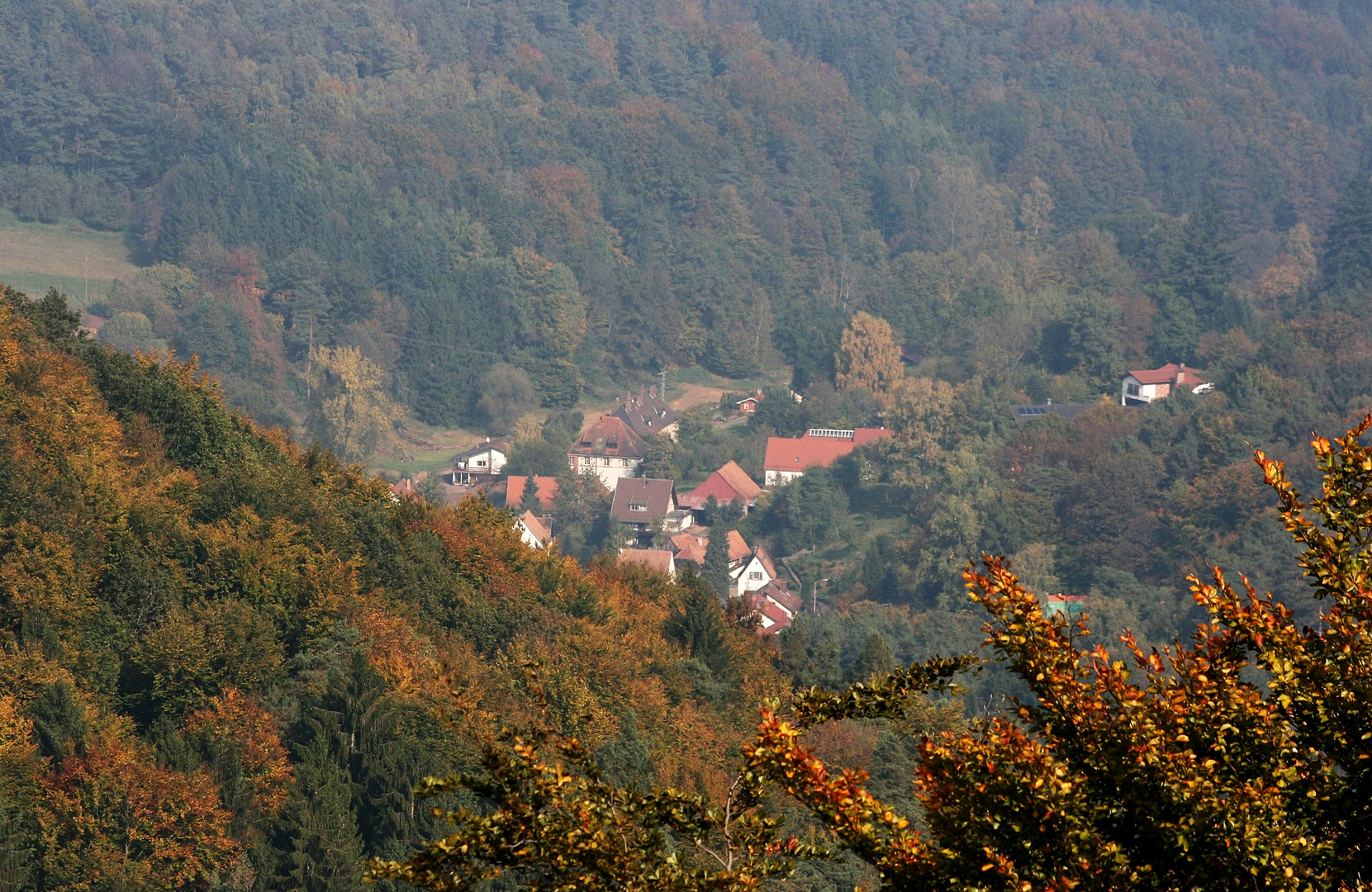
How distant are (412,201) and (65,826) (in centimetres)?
12225

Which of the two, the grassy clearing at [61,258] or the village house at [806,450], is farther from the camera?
the grassy clearing at [61,258]

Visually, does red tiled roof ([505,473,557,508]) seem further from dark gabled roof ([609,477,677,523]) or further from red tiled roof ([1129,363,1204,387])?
red tiled roof ([1129,363,1204,387])

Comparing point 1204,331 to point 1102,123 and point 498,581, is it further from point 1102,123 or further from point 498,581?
point 498,581

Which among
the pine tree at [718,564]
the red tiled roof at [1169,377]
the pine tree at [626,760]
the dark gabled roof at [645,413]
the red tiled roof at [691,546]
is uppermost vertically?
the pine tree at [626,760]

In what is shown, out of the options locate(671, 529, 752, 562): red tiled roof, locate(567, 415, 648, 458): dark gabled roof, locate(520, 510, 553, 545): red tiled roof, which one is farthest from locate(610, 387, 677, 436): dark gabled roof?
locate(520, 510, 553, 545): red tiled roof

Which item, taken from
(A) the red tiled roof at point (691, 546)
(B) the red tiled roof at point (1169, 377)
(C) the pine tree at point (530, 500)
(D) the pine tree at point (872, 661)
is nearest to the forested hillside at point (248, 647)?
(D) the pine tree at point (872, 661)

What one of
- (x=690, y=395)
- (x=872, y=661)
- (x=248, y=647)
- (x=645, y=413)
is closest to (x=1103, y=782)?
(x=248, y=647)

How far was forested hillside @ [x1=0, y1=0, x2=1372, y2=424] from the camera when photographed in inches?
4823

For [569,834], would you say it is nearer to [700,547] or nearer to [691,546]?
[691,546]

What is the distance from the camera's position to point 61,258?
120125mm

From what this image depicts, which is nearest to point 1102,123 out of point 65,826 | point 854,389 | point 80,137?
point 854,389

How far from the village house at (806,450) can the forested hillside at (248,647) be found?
60265mm

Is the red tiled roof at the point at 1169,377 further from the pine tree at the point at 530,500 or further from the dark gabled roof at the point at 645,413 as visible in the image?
the pine tree at the point at 530,500

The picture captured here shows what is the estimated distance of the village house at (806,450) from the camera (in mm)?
106500
